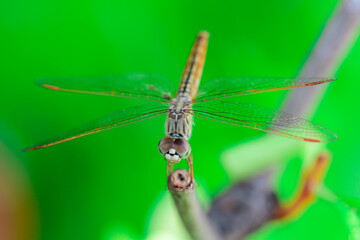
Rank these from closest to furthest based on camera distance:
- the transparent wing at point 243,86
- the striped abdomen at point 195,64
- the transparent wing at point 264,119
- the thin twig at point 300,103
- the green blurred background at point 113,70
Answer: the thin twig at point 300,103 → the transparent wing at point 264,119 → the transparent wing at point 243,86 → the striped abdomen at point 195,64 → the green blurred background at point 113,70

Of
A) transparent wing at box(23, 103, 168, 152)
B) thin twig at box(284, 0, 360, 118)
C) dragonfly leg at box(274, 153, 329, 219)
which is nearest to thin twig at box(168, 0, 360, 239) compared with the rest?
thin twig at box(284, 0, 360, 118)

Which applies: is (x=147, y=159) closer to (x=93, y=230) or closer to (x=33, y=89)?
(x=93, y=230)

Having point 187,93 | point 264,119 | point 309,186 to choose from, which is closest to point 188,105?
point 187,93

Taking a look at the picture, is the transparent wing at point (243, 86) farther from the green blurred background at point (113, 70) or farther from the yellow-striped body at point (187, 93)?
the green blurred background at point (113, 70)

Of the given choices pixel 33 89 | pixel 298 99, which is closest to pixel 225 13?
pixel 298 99

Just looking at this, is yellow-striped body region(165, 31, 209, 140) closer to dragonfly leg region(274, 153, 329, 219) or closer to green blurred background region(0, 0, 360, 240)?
green blurred background region(0, 0, 360, 240)

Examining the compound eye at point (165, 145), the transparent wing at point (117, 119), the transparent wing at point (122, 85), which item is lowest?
the compound eye at point (165, 145)

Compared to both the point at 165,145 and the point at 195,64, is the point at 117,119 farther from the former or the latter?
the point at 195,64

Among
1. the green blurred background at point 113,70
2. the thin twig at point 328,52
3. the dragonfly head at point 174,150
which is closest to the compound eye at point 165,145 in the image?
the dragonfly head at point 174,150
